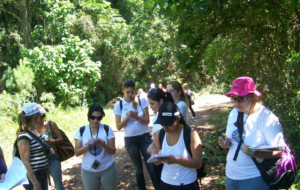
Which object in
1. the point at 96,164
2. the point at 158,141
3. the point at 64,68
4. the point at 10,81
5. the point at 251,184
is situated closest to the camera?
the point at 251,184

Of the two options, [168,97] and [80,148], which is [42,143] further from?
[168,97]

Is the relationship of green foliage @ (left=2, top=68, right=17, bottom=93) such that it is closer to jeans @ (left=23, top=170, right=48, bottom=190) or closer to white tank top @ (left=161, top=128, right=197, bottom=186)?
jeans @ (left=23, top=170, right=48, bottom=190)

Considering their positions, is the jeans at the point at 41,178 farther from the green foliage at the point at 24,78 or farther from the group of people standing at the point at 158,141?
the green foliage at the point at 24,78

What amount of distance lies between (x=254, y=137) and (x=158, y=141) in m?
1.03

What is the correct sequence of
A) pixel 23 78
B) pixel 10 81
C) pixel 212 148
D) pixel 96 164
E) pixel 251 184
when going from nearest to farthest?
pixel 251 184 < pixel 96 164 < pixel 212 148 < pixel 23 78 < pixel 10 81

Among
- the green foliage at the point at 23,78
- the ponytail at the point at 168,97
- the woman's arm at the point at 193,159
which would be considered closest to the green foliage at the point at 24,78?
the green foliage at the point at 23,78

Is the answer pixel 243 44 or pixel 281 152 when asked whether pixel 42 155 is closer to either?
pixel 281 152

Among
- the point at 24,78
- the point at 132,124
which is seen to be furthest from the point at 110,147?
the point at 24,78

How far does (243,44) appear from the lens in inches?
227

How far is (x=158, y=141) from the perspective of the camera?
312 centimetres

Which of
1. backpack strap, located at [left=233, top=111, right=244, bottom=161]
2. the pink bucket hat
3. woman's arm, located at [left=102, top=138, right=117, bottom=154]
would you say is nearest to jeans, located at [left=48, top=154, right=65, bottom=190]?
woman's arm, located at [left=102, top=138, right=117, bottom=154]

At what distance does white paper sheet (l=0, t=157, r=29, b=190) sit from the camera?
2.67 metres

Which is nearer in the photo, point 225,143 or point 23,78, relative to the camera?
point 225,143

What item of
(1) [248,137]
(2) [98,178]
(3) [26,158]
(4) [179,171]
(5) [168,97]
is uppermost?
(5) [168,97]
